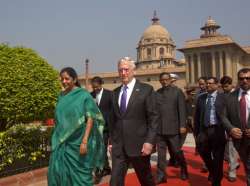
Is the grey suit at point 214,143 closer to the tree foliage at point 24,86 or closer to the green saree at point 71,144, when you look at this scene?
the green saree at point 71,144

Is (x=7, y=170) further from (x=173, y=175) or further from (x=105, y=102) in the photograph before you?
(x=173, y=175)

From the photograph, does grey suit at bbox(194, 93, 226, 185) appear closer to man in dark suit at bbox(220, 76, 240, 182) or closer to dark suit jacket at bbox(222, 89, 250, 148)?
dark suit jacket at bbox(222, 89, 250, 148)

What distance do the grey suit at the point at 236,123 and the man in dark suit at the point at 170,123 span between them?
1431mm

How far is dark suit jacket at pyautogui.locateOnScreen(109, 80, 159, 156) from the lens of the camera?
4.34 meters

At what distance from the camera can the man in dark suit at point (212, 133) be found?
563cm

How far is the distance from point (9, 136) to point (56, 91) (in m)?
1.47

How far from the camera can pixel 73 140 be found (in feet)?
13.5

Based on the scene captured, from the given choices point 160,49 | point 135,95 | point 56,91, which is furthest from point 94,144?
point 160,49

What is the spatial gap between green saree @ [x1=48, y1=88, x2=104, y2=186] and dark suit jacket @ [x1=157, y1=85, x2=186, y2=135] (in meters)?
2.44

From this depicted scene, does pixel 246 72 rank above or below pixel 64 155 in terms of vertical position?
above

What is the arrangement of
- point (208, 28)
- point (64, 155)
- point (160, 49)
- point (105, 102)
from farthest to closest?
point (160, 49), point (208, 28), point (105, 102), point (64, 155)

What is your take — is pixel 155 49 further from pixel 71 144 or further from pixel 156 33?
pixel 71 144

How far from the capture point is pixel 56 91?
7801 millimetres

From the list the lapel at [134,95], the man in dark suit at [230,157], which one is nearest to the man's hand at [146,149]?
the lapel at [134,95]
